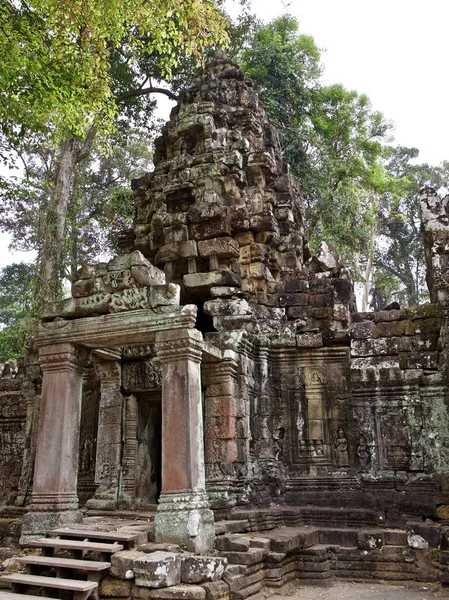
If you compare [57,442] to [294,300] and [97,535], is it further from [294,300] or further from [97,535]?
[294,300]

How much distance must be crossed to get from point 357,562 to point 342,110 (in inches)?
740

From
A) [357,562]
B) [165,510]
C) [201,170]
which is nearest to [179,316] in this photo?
[165,510]

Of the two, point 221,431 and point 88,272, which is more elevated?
point 88,272

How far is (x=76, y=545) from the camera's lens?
544 centimetres

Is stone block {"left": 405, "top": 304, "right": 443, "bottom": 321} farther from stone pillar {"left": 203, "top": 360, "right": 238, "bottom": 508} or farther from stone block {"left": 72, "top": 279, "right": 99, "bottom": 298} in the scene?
stone block {"left": 72, "top": 279, "right": 99, "bottom": 298}

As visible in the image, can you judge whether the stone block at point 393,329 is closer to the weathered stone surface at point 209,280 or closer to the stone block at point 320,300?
the stone block at point 320,300

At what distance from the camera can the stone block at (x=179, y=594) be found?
477 centimetres

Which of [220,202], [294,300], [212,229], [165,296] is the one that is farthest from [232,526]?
[220,202]

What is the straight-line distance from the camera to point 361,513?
7703 millimetres

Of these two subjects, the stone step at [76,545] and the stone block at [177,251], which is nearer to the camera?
the stone step at [76,545]

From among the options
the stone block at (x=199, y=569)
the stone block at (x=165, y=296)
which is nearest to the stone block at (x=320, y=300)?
the stone block at (x=165, y=296)

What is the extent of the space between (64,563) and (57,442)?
169cm

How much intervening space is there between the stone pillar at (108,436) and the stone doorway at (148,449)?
1.01 feet

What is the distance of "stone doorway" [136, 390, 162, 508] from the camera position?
8.27 meters
